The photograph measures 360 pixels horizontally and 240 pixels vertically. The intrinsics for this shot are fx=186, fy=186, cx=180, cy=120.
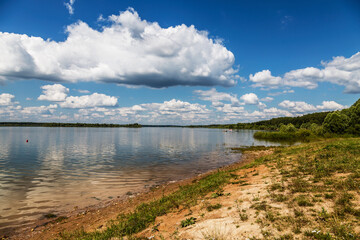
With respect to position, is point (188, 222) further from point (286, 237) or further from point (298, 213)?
point (298, 213)

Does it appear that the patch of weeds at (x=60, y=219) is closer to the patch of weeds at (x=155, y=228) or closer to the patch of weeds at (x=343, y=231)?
the patch of weeds at (x=155, y=228)

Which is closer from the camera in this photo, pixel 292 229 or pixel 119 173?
pixel 292 229

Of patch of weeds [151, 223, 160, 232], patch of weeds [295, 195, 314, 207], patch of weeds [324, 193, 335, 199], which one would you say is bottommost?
patch of weeds [151, 223, 160, 232]

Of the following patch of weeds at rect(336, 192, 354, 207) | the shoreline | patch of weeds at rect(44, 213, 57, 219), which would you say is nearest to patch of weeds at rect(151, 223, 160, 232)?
the shoreline

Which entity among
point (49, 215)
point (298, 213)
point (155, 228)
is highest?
point (298, 213)

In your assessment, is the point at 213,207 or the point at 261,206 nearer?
the point at 261,206

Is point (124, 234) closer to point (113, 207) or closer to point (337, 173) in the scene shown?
point (113, 207)

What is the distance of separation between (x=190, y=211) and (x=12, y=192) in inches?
749

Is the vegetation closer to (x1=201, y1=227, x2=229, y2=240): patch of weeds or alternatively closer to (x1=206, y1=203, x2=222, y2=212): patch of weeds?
(x1=206, y1=203, x2=222, y2=212): patch of weeds

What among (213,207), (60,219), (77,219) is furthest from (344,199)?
(60,219)

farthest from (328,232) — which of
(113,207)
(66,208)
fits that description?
(66,208)

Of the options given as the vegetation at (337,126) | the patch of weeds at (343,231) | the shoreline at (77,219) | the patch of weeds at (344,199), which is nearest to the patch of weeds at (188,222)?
the patch of weeds at (343,231)

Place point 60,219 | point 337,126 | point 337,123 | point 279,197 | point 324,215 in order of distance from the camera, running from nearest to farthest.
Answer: point 324,215 < point 279,197 < point 60,219 < point 337,123 < point 337,126

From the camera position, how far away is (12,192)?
18250 millimetres
